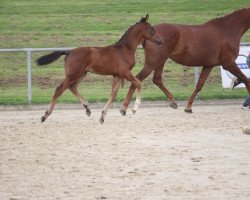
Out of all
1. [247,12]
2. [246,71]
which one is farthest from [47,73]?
[247,12]

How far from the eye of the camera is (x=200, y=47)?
1895 centimetres

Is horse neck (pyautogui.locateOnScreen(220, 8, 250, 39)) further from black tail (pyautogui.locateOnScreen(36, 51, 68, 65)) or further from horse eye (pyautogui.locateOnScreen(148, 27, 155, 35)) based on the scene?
black tail (pyautogui.locateOnScreen(36, 51, 68, 65))

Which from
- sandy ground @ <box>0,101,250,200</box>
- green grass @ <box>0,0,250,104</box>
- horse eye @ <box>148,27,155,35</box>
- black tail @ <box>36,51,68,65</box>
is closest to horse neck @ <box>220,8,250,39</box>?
sandy ground @ <box>0,101,250,200</box>

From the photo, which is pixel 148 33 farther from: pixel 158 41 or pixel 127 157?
pixel 127 157

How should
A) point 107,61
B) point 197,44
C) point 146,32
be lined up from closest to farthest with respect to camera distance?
point 107,61
point 146,32
point 197,44

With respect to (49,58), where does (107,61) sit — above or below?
above

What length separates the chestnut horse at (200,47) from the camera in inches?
727

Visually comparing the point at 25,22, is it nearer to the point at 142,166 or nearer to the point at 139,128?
the point at 139,128

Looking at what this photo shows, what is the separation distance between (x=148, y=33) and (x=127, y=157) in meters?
4.99

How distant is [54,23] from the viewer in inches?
1276

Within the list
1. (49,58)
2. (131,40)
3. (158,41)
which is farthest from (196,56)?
(49,58)

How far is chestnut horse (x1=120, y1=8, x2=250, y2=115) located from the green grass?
12.2 ft

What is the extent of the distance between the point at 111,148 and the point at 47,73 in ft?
42.3

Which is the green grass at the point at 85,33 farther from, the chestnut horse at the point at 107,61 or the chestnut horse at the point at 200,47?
the chestnut horse at the point at 107,61
